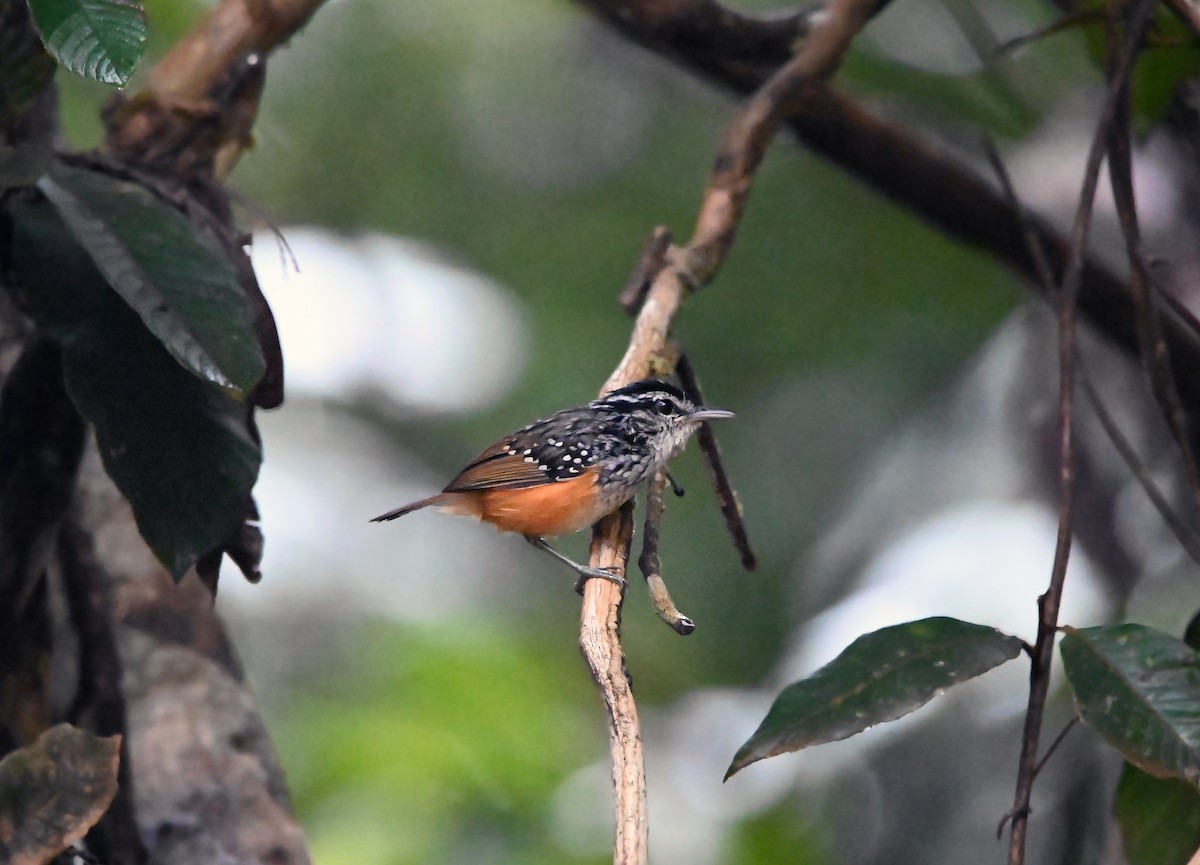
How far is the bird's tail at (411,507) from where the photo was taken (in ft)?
11.9

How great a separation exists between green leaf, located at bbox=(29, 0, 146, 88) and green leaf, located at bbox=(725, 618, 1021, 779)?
1.59m

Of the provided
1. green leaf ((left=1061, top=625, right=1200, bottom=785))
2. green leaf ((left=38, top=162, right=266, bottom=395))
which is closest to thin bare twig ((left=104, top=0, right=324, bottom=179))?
green leaf ((left=38, top=162, right=266, bottom=395))

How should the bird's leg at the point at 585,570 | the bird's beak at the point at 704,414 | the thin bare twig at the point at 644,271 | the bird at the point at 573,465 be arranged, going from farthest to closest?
1. the bird at the point at 573,465
2. the bird's beak at the point at 704,414
3. the thin bare twig at the point at 644,271
4. the bird's leg at the point at 585,570

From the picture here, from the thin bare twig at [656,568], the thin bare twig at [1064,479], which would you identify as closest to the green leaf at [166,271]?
the thin bare twig at [656,568]

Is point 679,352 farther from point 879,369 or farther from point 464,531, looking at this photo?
point 464,531

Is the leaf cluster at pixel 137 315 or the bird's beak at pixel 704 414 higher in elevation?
the leaf cluster at pixel 137 315

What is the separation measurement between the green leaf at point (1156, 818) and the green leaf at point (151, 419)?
1.97m

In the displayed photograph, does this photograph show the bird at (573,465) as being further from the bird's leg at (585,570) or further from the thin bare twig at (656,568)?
the thin bare twig at (656,568)

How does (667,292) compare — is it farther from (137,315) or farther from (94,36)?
(94,36)

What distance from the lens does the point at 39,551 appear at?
2771 millimetres

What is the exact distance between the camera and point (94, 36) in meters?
2.19

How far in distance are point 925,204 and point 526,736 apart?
2.67m

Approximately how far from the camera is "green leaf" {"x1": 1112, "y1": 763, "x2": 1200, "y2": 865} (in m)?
2.62

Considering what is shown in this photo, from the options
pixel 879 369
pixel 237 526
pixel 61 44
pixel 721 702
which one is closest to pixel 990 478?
pixel 879 369
